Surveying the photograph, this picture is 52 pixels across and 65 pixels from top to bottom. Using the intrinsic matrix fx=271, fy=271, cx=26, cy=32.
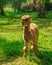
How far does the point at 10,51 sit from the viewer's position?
982 cm

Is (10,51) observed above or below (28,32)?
below

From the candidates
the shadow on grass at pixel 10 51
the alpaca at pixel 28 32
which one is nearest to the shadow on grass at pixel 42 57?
the alpaca at pixel 28 32

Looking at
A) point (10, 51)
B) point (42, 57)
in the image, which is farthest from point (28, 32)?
point (10, 51)

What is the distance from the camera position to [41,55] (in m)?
9.13

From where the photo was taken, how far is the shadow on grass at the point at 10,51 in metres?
9.05

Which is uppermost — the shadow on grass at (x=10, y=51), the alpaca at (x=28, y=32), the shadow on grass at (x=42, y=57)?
the alpaca at (x=28, y=32)

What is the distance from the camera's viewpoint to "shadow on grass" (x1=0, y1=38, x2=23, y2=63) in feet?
29.7

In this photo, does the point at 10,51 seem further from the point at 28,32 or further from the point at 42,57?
the point at 28,32

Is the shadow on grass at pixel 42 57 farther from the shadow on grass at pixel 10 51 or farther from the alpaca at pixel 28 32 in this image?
the shadow on grass at pixel 10 51

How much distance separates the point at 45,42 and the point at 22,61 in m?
3.62

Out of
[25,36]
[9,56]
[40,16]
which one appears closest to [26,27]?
[25,36]

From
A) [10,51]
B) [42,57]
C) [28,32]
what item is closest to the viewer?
[28,32]

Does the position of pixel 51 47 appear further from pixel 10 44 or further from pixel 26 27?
pixel 26 27

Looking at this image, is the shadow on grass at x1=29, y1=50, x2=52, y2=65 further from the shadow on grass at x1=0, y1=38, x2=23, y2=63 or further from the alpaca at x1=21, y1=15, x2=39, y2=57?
the shadow on grass at x1=0, y1=38, x2=23, y2=63
